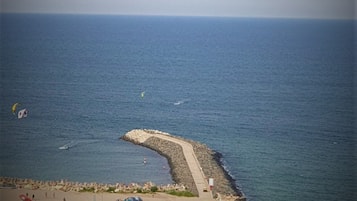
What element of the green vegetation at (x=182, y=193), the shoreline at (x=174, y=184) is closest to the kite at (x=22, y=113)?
the shoreline at (x=174, y=184)

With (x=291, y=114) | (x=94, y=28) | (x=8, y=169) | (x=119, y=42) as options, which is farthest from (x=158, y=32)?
(x=8, y=169)

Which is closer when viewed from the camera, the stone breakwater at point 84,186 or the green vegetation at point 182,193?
the green vegetation at point 182,193

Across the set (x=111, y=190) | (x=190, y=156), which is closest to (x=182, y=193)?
(x=111, y=190)

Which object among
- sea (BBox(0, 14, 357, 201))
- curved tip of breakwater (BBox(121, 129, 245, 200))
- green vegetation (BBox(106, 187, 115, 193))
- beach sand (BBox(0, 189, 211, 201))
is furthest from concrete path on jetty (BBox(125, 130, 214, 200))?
green vegetation (BBox(106, 187, 115, 193))

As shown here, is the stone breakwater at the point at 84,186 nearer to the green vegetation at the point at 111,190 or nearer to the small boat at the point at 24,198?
the green vegetation at the point at 111,190

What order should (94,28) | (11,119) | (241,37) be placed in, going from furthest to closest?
(241,37)
(94,28)
(11,119)

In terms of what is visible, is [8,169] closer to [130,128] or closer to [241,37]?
[130,128]

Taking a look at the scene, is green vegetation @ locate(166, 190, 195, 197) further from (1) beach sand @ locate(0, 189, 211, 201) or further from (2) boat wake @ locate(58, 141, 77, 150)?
(2) boat wake @ locate(58, 141, 77, 150)
